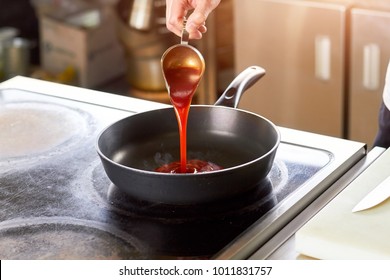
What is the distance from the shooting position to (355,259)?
1.00 m

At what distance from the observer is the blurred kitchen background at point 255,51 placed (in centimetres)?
252

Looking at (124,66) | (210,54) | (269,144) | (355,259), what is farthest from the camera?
(124,66)

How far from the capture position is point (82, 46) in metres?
3.31

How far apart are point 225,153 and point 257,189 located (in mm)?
146

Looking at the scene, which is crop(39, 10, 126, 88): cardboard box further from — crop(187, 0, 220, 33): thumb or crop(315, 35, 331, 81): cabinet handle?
crop(187, 0, 220, 33): thumb

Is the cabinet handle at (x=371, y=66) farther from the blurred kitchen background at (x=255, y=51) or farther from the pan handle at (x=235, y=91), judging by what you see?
the pan handle at (x=235, y=91)

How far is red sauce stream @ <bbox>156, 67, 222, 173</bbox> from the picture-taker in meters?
1.22

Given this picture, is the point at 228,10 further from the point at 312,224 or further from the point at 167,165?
the point at 312,224

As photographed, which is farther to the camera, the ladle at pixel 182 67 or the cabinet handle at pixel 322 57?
the cabinet handle at pixel 322 57

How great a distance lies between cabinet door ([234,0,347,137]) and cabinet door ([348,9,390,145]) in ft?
0.14

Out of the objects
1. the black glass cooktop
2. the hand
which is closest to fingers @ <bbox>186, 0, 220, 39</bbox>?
the hand

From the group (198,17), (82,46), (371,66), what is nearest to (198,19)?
(198,17)

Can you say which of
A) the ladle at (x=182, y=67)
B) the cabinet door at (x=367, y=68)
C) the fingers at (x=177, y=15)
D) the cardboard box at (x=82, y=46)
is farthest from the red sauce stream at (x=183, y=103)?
the cardboard box at (x=82, y=46)

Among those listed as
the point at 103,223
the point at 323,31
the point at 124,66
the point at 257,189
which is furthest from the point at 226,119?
the point at 124,66
